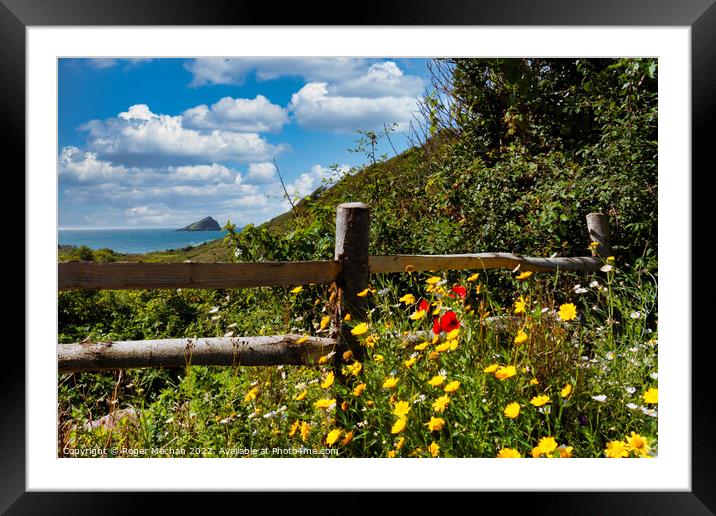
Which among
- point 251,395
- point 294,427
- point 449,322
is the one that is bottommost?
point 294,427

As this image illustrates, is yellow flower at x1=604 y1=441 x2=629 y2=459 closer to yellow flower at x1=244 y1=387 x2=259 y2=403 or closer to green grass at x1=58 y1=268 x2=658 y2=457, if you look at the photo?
green grass at x1=58 y1=268 x2=658 y2=457

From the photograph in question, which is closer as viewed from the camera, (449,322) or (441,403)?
(441,403)

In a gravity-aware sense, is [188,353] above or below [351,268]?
below

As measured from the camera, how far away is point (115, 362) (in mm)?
2314

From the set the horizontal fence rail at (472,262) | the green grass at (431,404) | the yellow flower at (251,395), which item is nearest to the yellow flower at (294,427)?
the green grass at (431,404)

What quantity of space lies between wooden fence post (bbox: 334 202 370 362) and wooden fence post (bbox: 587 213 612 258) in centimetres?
246

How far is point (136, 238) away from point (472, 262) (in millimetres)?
2174

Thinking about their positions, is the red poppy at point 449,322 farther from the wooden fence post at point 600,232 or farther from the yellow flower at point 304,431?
the wooden fence post at point 600,232

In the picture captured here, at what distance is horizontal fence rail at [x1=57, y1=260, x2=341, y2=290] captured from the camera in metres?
2.20

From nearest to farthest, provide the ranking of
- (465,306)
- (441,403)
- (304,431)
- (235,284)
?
(441,403) < (304,431) < (235,284) < (465,306)

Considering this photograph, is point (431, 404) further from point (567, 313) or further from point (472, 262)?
point (472, 262)
